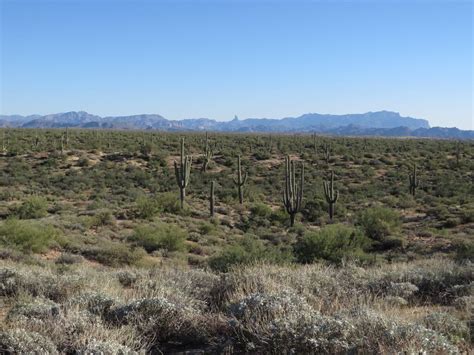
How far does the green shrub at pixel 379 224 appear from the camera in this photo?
20.4 metres

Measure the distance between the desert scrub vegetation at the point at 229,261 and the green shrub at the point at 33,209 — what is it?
67 millimetres

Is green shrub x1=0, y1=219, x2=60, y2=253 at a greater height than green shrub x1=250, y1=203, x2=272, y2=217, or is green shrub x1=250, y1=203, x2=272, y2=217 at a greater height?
green shrub x1=0, y1=219, x2=60, y2=253

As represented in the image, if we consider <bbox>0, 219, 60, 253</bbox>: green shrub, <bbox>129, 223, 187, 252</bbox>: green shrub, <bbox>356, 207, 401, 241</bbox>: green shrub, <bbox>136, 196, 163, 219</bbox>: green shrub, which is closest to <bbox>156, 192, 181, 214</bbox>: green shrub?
<bbox>136, 196, 163, 219</bbox>: green shrub

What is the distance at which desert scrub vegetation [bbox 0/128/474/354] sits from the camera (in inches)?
200

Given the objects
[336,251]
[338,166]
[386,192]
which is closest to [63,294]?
[336,251]

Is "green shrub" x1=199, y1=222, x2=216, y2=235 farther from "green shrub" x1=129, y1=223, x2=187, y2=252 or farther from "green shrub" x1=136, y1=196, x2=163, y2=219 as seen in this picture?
"green shrub" x1=129, y1=223, x2=187, y2=252

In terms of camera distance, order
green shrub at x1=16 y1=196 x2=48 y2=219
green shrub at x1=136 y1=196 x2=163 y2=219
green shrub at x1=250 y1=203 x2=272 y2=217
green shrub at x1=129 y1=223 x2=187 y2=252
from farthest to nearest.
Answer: green shrub at x1=250 y1=203 x2=272 y2=217
green shrub at x1=136 y1=196 x2=163 y2=219
green shrub at x1=16 y1=196 x2=48 y2=219
green shrub at x1=129 y1=223 x2=187 y2=252

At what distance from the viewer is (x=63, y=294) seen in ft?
23.4

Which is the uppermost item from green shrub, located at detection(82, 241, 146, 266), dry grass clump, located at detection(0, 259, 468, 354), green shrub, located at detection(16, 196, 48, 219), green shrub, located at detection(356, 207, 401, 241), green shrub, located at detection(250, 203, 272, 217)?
dry grass clump, located at detection(0, 259, 468, 354)

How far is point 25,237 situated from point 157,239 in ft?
14.1

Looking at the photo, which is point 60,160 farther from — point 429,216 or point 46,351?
point 46,351

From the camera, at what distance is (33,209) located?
73.1 feet

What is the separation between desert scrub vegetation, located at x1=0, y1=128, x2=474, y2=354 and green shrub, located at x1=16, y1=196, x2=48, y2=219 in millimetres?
67

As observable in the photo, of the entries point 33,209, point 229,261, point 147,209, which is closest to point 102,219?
point 147,209
